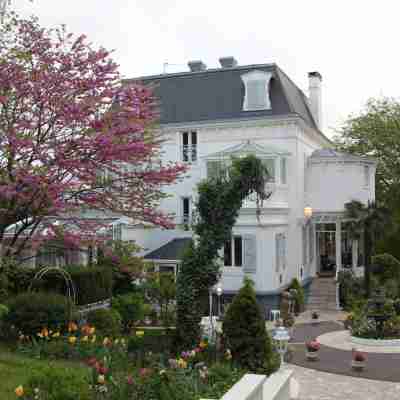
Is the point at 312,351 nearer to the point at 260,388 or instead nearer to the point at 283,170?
the point at 260,388

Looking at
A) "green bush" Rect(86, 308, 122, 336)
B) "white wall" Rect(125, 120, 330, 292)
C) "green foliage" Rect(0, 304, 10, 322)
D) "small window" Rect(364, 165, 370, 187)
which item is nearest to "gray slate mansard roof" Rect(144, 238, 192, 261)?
"white wall" Rect(125, 120, 330, 292)

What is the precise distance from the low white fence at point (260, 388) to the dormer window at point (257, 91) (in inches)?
713

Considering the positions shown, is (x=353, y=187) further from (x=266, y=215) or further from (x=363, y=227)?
(x=266, y=215)

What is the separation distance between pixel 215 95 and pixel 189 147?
3.03 metres

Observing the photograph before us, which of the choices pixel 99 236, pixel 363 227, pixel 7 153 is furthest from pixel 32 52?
pixel 363 227

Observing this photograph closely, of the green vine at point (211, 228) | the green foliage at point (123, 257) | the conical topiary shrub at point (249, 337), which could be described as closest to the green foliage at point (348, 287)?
the green vine at point (211, 228)

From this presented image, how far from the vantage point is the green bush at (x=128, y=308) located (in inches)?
→ 802

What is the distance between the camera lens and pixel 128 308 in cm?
2047

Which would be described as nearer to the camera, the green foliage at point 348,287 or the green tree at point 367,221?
the green tree at point 367,221

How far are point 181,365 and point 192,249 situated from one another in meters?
4.20

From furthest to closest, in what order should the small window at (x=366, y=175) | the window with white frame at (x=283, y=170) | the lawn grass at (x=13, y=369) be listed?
the small window at (x=366, y=175), the window with white frame at (x=283, y=170), the lawn grass at (x=13, y=369)

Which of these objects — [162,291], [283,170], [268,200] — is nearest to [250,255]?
[268,200]

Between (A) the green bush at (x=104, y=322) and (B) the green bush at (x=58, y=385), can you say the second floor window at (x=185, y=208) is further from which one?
(B) the green bush at (x=58, y=385)

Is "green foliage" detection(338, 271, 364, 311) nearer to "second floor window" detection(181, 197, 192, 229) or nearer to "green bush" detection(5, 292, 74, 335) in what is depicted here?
"second floor window" detection(181, 197, 192, 229)
